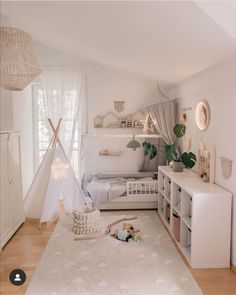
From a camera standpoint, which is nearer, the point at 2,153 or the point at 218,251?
the point at 218,251

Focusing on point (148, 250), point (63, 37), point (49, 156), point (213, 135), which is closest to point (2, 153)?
point (49, 156)

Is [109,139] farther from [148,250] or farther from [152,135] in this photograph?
[148,250]

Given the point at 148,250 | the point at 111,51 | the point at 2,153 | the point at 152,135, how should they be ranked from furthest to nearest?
the point at 152,135 < the point at 111,51 < the point at 2,153 < the point at 148,250

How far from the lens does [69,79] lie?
5.42 m

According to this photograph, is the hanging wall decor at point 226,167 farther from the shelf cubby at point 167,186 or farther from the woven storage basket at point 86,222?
the woven storage basket at point 86,222

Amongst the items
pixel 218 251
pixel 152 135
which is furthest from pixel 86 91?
pixel 218 251

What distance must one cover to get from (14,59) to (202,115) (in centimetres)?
252

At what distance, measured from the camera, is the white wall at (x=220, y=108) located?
291 cm

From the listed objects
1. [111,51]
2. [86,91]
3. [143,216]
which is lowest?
[143,216]

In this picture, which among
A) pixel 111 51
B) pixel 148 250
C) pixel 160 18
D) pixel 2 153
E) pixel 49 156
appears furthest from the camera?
pixel 49 156

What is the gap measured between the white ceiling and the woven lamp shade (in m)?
0.62

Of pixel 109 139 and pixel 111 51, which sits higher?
pixel 111 51

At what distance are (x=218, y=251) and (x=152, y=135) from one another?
2.66 m

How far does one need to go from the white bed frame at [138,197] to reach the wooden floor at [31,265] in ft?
3.76
